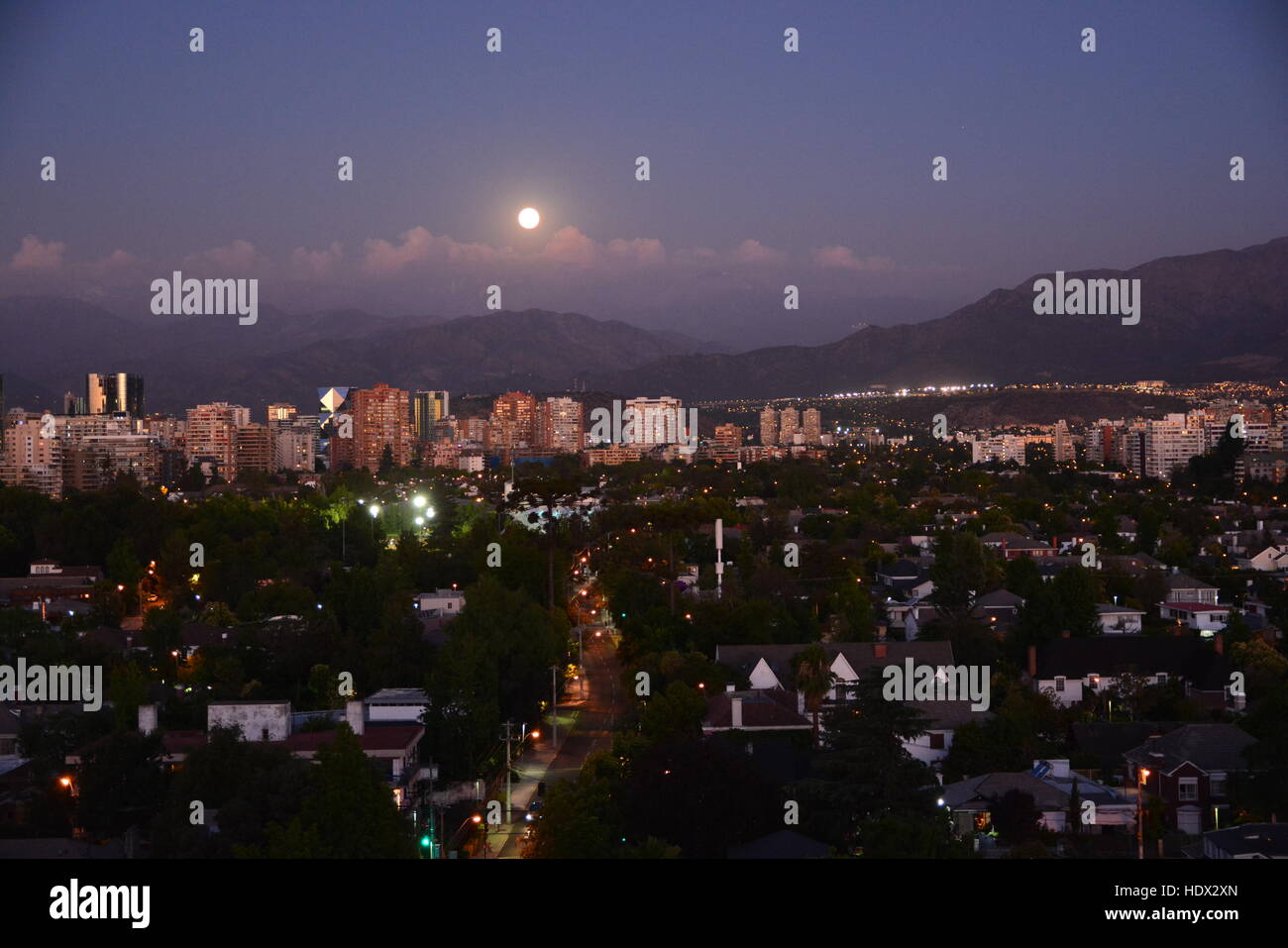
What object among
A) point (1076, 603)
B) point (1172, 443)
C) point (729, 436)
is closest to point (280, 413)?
point (729, 436)

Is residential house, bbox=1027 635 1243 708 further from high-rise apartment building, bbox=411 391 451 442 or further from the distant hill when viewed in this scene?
high-rise apartment building, bbox=411 391 451 442

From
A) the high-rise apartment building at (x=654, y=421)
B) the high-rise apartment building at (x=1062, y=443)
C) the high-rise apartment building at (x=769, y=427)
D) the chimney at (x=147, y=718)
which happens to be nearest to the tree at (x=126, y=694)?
the chimney at (x=147, y=718)

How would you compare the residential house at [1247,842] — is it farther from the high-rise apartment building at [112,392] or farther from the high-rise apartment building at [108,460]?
the high-rise apartment building at [112,392]

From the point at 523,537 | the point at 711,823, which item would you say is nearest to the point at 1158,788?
the point at 711,823

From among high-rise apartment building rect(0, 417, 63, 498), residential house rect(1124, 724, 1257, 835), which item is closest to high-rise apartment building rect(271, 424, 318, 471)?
high-rise apartment building rect(0, 417, 63, 498)

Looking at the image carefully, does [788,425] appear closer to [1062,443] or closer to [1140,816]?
[1062,443]
